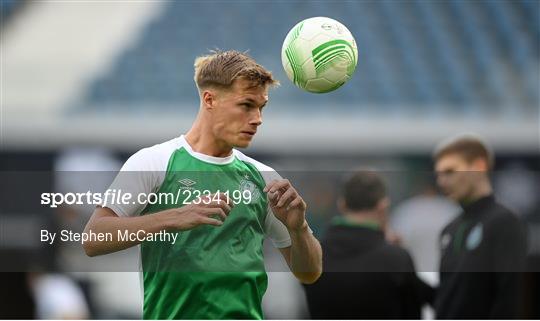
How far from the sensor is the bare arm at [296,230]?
3416 millimetres

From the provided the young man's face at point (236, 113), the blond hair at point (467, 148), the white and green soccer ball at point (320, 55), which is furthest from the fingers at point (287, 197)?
the blond hair at point (467, 148)

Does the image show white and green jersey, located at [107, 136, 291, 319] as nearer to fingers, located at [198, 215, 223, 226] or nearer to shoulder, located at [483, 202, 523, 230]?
fingers, located at [198, 215, 223, 226]

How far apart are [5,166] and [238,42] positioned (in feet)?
13.2

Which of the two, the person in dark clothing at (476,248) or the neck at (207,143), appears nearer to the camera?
the neck at (207,143)

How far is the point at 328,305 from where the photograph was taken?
4820 mm

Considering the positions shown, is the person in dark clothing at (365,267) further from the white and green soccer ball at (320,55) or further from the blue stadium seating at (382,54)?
the blue stadium seating at (382,54)

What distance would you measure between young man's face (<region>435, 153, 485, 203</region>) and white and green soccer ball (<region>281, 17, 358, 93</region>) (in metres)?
1.05

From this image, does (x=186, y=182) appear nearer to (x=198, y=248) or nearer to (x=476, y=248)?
(x=198, y=248)

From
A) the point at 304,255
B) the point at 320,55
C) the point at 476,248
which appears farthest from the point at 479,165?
the point at 304,255

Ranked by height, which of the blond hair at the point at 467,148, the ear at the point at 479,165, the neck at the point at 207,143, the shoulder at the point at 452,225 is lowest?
the shoulder at the point at 452,225

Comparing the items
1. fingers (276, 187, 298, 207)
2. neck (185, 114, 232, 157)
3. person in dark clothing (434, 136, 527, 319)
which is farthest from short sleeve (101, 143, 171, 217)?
person in dark clothing (434, 136, 527, 319)

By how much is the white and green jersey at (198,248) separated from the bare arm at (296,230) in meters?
0.13

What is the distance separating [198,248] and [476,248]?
163 centimetres

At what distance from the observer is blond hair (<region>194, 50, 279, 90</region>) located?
140 inches
